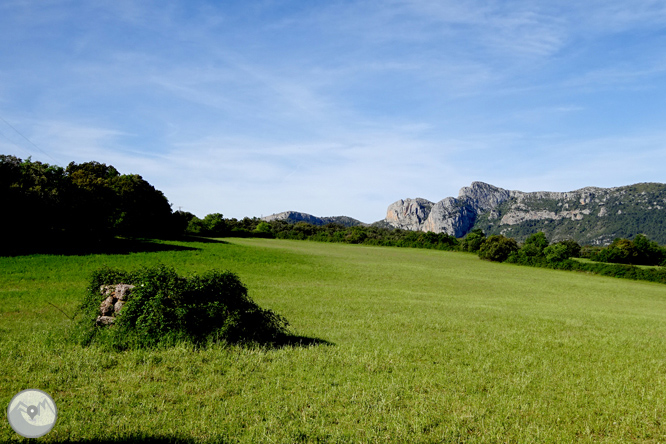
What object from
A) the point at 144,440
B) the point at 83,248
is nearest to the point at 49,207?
the point at 83,248

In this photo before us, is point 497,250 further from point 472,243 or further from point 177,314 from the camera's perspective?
point 177,314

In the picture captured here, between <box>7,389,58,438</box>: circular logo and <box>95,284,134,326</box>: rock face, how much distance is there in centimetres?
743

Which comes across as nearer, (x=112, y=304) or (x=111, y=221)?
(x=112, y=304)

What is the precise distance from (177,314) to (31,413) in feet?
21.7

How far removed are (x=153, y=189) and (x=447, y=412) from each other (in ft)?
263

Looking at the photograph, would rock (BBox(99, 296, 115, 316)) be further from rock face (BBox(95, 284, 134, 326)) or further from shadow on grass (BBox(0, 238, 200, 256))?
shadow on grass (BBox(0, 238, 200, 256))

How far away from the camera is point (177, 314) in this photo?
38.1ft

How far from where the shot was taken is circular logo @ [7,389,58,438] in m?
4.89

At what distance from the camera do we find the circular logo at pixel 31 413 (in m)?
4.89

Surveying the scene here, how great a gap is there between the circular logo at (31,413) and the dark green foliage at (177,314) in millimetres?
6062

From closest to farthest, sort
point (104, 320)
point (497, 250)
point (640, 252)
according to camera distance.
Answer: point (104, 320), point (497, 250), point (640, 252)

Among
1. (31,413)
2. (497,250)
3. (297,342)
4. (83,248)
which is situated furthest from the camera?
(497,250)

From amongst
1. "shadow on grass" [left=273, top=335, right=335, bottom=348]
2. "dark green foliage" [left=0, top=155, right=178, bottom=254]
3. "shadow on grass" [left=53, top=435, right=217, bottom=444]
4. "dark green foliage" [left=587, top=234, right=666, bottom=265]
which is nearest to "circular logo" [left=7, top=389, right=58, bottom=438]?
"shadow on grass" [left=53, top=435, right=217, bottom=444]

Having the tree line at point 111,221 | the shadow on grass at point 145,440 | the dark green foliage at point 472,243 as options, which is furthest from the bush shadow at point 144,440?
the dark green foliage at point 472,243
